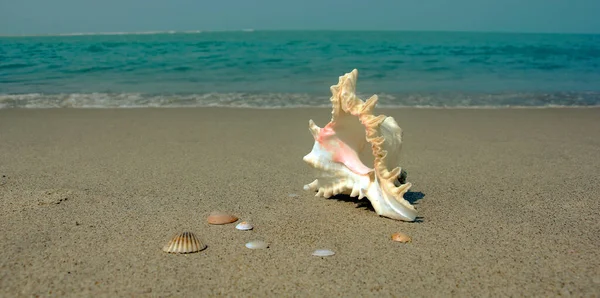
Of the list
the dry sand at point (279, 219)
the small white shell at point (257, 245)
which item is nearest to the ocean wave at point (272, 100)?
the dry sand at point (279, 219)

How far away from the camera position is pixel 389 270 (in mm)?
2225

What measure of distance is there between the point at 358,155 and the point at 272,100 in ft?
17.4

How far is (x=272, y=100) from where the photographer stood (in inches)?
323

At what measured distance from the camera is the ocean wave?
25.6 ft

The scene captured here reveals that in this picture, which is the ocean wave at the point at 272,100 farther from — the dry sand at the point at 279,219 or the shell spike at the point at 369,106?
the shell spike at the point at 369,106

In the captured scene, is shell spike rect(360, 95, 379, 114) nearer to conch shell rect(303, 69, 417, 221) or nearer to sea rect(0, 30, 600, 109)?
conch shell rect(303, 69, 417, 221)

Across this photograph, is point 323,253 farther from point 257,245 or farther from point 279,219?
point 279,219

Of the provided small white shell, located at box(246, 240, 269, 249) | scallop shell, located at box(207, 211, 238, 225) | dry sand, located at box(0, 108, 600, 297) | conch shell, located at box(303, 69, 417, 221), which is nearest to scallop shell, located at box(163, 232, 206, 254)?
dry sand, located at box(0, 108, 600, 297)

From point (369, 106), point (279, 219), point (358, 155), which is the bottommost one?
point (279, 219)

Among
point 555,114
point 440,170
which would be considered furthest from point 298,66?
point 440,170

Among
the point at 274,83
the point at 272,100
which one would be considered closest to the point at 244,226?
the point at 272,100

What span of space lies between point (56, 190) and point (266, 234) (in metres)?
1.49

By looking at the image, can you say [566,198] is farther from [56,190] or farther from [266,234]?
[56,190]

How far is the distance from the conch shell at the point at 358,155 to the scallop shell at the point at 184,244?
84 centimetres
